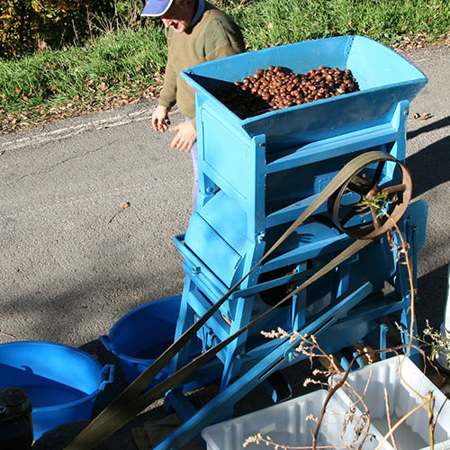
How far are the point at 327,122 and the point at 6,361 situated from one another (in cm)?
217

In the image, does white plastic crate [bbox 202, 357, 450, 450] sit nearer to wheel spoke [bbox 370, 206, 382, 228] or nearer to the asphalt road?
wheel spoke [bbox 370, 206, 382, 228]

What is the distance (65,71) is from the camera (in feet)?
25.9

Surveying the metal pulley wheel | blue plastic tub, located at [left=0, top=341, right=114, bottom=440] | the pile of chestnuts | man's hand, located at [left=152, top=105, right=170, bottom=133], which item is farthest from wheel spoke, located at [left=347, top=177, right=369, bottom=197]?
man's hand, located at [left=152, top=105, right=170, bottom=133]

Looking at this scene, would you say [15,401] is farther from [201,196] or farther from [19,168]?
[19,168]

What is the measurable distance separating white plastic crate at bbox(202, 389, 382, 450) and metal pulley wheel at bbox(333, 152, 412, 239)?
820 millimetres

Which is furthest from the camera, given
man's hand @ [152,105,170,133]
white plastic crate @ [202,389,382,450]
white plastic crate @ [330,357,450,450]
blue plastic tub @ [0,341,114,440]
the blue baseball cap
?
man's hand @ [152,105,170,133]

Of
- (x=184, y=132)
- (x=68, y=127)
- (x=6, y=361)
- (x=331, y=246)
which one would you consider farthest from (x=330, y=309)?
(x=68, y=127)

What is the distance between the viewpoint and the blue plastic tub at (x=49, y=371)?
11.6 feet

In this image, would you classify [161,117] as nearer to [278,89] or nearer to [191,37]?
[191,37]

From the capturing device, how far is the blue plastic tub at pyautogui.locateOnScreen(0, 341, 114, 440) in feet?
11.6

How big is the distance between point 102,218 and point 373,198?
3.03 metres

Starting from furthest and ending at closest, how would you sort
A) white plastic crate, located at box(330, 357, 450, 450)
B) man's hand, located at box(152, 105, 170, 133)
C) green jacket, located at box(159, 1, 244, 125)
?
man's hand, located at box(152, 105, 170, 133), green jacket, located at box(159, 1, 244, 125), white plastic crate, located at box(330, 357, 450, 450)

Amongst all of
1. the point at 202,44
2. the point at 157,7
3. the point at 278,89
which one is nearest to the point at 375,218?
the point at 278,89

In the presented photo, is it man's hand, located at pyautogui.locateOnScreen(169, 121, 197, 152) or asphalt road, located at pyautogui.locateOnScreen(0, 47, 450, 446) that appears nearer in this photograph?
A: man's hand, located at pyautogui.locateOnScreen(169, 121, 197, 152)
